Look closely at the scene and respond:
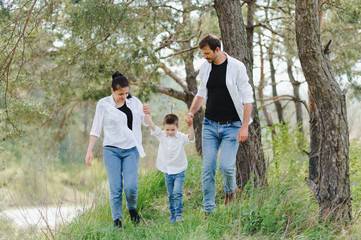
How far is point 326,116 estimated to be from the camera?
4.25m

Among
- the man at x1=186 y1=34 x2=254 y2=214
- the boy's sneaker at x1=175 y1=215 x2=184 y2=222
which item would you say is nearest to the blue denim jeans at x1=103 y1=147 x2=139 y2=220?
the boy's sneaker at x1=175 y1=215 x2=184 y2=222

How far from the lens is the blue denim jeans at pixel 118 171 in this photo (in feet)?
13.7

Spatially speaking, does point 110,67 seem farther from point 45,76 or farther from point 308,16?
point 308,16

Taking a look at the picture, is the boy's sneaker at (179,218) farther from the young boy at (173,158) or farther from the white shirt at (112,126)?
the white shirt at (112,126)

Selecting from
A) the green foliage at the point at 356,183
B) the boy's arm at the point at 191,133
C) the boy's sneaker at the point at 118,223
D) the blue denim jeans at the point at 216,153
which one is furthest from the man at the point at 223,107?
the green foliage at the point at 356,183

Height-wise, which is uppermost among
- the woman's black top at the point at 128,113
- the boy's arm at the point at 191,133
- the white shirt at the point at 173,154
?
the woman's black top at the point at 128,113

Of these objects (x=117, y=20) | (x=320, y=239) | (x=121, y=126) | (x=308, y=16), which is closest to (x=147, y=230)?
(x=121, y=126)

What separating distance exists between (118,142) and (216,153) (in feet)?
3.27

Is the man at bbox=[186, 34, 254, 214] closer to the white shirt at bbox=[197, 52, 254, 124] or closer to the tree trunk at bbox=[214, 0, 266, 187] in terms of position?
the white shirt at bbox=[197, 52, 254, 124]

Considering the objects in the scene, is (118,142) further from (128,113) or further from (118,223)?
(118,223)

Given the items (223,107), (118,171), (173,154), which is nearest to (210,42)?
(223,107)

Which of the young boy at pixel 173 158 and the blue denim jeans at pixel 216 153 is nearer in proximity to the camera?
the blue denim jeans at pixel 216 153

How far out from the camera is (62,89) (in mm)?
8055

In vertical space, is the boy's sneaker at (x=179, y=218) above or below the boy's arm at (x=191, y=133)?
below
